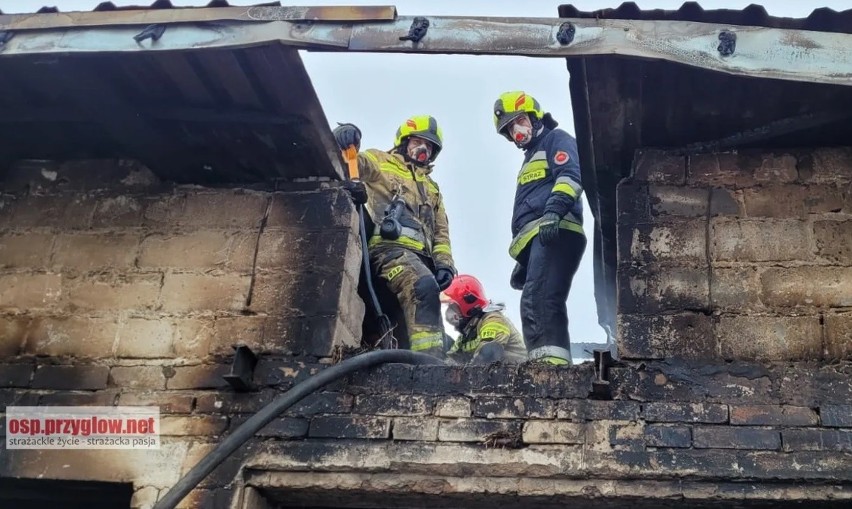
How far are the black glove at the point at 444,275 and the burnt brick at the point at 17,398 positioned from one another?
2.83 metres

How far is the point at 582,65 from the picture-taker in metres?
4.45

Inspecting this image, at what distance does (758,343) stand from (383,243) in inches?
104

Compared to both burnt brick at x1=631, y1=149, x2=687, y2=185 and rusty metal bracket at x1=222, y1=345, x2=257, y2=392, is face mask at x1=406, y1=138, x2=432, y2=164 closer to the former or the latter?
burnt brick at x1=631, y1=149, x2=687, y2=185

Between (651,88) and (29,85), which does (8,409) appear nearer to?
(29,85)

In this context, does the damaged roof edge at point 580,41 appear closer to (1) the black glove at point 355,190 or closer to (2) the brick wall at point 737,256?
(2) the brick wall at point 737,256

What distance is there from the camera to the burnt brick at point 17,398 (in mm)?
4598

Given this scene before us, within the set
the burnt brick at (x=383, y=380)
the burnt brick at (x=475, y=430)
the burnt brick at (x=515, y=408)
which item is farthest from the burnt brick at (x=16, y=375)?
the burnt brick at (x=515, y=408)

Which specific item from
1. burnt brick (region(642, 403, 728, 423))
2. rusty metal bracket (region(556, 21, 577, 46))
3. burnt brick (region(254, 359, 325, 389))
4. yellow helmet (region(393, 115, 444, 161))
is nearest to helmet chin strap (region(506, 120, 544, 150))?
yellow helmet (region(393, 115, 444, 161))

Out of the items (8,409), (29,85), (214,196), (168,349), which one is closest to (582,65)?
(214,196)

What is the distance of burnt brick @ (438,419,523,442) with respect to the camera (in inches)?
163

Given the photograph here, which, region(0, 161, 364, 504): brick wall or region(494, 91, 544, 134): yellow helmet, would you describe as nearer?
region(0, 161, 364, 504): brick wall

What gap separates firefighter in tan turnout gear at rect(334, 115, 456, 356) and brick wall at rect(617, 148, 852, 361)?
156cm

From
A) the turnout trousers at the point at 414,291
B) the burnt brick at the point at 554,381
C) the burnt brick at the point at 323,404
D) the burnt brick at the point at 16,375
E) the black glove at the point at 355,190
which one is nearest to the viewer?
the burnt brick at the point at 554,381

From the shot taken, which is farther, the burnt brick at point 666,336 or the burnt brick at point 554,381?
the burnt brick at point 666,336
